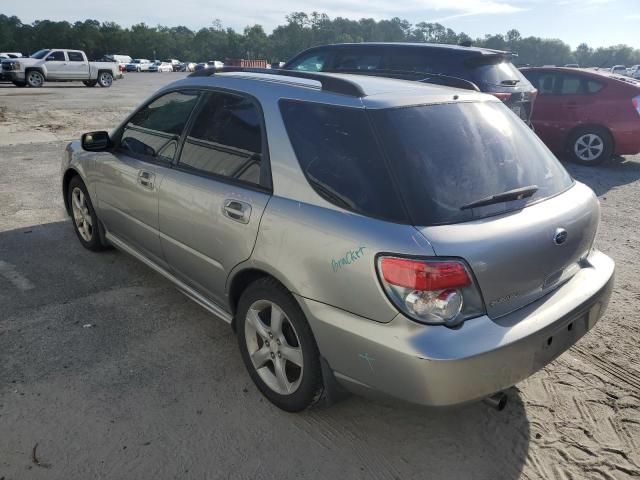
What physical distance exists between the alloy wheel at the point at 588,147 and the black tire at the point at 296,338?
8216mm

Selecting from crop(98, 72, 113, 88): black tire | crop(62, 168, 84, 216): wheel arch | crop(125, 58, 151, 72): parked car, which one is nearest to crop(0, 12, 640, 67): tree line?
crop(125, 58, 151, 72): parked car

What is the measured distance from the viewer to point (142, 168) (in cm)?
362

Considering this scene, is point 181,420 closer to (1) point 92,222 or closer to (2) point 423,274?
(2) point 423,274

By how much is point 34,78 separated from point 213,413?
25751 millimetres

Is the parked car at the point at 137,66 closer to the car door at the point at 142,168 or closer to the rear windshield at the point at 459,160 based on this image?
the car door at the point at 142,168

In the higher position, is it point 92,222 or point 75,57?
point 75,57

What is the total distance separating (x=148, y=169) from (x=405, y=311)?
7.41 ft

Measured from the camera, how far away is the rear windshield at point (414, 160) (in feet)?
7.29

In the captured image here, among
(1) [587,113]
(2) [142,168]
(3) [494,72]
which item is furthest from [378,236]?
(1) [587,113]

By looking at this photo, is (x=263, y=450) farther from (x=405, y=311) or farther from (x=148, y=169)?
(x=148, y=169)

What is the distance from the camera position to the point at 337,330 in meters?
2.26

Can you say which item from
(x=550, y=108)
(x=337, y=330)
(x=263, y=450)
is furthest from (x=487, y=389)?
(x=550, y=108)

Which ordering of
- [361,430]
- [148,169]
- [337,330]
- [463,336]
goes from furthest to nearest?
[148,169] < [361,430] < [337,330] < [463,336]

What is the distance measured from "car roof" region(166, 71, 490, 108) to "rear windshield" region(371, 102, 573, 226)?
7 centimetres
